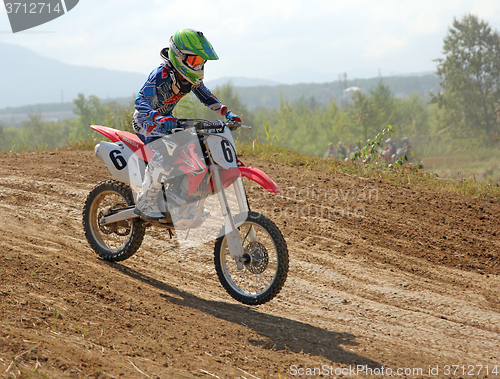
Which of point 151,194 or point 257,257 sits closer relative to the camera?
point 257,257

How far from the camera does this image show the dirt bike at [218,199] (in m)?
3.83

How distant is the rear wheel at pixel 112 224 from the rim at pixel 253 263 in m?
1.26

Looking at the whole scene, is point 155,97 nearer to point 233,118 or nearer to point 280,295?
point 233,118

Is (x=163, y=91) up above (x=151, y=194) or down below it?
above

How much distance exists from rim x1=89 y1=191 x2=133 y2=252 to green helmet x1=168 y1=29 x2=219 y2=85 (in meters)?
1.75

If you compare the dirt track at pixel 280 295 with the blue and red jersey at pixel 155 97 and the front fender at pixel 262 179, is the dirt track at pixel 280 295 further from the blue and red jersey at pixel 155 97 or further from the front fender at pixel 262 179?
the blue and red jersey at pixel 155 97

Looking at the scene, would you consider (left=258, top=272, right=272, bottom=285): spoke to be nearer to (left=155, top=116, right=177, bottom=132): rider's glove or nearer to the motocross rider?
the motocross rider

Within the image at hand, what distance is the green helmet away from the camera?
3951 mm

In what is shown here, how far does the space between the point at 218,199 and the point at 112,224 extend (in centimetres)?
157

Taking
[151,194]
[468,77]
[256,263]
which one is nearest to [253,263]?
[256,263]

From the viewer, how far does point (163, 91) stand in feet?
14.2

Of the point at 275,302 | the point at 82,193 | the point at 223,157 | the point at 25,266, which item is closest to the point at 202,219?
the point at 223,157

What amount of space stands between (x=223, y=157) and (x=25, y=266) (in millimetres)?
2198

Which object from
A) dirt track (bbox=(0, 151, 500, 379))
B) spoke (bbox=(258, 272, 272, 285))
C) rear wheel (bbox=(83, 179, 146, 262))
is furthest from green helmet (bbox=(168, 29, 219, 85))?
dirt track (bbox=(0, 151, 500, 379))
